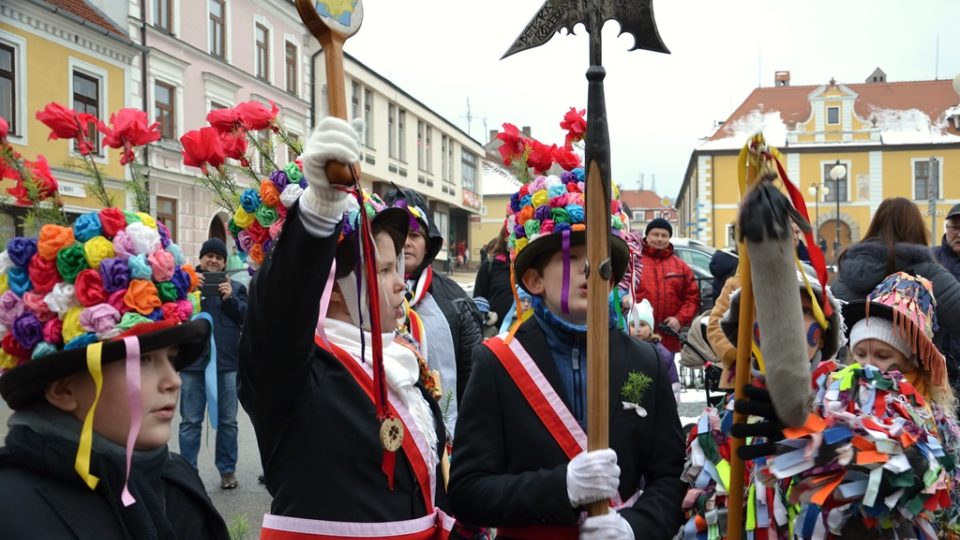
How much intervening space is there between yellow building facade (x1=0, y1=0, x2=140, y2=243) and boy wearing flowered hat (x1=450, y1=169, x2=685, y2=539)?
14.3 m

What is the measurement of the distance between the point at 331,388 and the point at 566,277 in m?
0.82

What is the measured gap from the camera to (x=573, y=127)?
10.8ft

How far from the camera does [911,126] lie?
49.1m

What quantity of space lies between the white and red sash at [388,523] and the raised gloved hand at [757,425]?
0.97 metres

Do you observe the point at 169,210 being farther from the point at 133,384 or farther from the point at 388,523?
the point at 133,384

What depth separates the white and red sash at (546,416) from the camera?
7.59ft

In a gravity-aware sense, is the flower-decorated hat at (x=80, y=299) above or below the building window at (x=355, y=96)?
below

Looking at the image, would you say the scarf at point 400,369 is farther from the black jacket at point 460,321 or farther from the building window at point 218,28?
the building window at point 218,28

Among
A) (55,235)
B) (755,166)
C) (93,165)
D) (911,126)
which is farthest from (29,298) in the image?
(911,126)

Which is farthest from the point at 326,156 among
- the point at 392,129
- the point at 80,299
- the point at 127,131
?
the point at 392,129

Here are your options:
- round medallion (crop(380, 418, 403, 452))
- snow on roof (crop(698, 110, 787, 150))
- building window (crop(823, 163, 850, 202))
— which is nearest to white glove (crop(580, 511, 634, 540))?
round medallion (crop(380, 418, 403, 452))

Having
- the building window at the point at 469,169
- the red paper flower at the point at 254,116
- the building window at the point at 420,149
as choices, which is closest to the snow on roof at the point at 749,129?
the building window at the point at 469,169

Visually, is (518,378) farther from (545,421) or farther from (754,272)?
(754,272)

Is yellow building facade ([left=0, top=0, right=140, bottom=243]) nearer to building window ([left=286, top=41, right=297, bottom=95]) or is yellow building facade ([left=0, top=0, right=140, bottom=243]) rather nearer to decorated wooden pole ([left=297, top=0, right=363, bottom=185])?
building window ([left=286, top=41, right=297, bottom=95])
